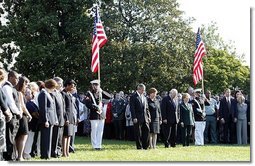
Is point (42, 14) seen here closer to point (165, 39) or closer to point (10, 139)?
point (165, 39)

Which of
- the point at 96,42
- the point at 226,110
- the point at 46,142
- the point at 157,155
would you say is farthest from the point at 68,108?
the point at 226,110

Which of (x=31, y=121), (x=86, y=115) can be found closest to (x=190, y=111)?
(x=86, y=115)

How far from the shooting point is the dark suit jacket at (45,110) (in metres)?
10.5

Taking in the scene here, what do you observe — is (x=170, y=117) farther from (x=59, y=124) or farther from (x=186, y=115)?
(x=59, y=124)

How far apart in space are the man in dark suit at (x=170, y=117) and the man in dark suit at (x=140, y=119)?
1.01 metres

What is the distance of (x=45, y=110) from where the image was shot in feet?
34.4

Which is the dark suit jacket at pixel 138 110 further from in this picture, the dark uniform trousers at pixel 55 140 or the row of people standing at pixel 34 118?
the dark uniform trousers at pixel 55 140

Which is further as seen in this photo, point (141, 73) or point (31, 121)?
point (141, 73)

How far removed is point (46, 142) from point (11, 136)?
104cm

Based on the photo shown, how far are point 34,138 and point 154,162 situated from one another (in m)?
3.14

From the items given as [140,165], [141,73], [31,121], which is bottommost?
[140,165]

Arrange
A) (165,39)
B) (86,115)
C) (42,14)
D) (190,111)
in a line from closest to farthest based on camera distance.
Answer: (190,111) < (86,115) < (42,14) < (165,39)

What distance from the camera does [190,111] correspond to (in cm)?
1521

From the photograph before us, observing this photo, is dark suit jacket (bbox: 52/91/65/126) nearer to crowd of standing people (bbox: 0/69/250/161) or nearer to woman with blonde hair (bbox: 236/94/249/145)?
crowd of standing people (bbox: 0/69/250/161)
